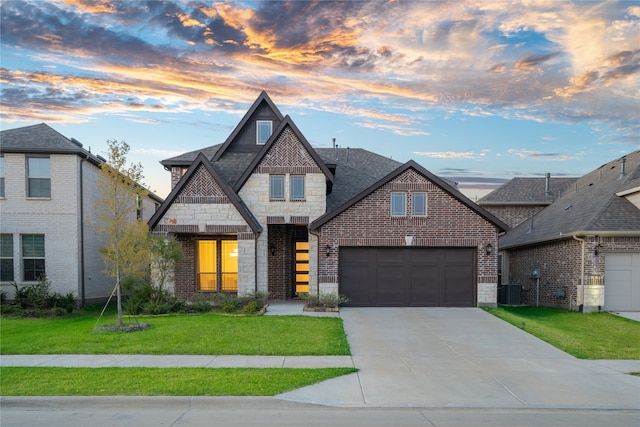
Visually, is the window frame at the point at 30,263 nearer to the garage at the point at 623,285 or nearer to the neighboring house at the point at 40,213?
the neighboring house at the point at 40,213

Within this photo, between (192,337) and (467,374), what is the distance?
7.11m

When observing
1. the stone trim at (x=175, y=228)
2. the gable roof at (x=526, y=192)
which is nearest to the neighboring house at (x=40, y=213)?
the stone trim at (x=175, y=228)

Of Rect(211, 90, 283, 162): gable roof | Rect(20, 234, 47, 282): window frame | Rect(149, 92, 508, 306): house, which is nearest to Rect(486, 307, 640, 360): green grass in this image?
Rect(149, 92, 508, 306): house

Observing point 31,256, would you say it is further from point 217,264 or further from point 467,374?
point 467,374

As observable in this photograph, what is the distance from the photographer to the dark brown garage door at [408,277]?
18.2 m

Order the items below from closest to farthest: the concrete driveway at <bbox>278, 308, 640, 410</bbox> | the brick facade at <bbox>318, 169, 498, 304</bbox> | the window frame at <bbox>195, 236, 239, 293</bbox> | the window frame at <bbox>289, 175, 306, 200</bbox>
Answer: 1. the concrete driveway at <bbox>278, 308, 640, 410</bbox>
2. the brick facade at <bbox>318, 169, 498, 304</bbox>
3. the window frame at <bbox>289, 175, 306, 200</bbox>
4. the window frame at <bbox>195, 236, 239, 293</bbox>

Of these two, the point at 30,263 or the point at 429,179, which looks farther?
the point at 30,263

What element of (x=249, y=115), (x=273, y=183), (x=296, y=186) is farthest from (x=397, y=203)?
(x=249, y=115)

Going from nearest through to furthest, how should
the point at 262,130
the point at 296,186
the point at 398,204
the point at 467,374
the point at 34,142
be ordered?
the point at 467,374 < the point at 398,204 < the point at 34,142 < the point at 296,186 < the point at 262,130

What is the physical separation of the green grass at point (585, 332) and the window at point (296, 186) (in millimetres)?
8977

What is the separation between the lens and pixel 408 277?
1827cm

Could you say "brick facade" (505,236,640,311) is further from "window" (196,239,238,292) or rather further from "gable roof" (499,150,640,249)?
"window" (196,239,238,292)

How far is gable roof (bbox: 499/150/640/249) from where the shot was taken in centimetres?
1852

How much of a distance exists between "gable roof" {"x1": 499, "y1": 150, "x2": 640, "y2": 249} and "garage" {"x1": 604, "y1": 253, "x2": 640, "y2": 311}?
1487 mm
